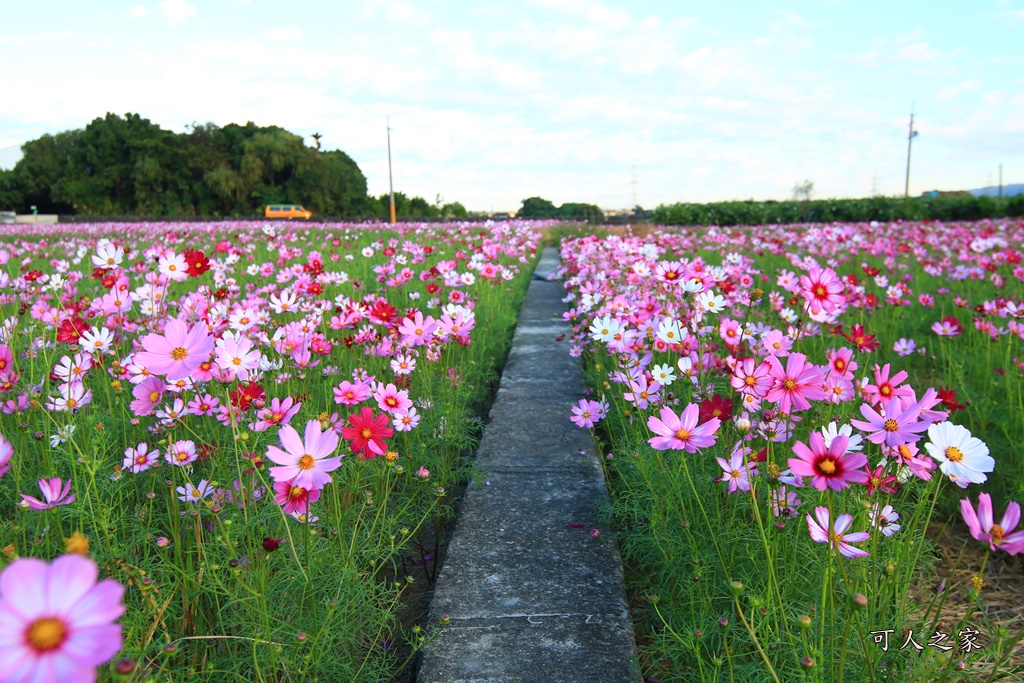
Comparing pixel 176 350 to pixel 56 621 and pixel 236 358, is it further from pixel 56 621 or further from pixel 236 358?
pixel 56 621

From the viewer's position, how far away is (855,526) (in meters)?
1.51

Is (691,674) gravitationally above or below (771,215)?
below

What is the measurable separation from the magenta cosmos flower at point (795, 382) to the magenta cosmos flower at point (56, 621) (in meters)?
1.18

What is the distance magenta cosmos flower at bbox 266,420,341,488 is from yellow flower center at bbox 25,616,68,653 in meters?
0.61

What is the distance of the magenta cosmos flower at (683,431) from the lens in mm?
1297

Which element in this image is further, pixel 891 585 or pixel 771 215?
pixel 771 215

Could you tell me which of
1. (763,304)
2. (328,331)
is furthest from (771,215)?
(328,331)

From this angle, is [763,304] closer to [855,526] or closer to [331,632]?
[855,526]

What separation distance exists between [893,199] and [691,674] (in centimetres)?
2287

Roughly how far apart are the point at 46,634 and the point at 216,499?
1.20 meters

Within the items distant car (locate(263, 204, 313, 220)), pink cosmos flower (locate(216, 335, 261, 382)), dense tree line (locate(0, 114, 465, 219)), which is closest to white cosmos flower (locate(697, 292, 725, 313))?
pink cosmos flower (locate(216, 335, 261, 382))

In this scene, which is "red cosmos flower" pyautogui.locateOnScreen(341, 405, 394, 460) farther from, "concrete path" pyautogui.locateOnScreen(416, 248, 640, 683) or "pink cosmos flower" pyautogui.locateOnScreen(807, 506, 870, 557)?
"pink cosmos flower" pyautogui.locateOnScreen(807, 506, 870, 557)

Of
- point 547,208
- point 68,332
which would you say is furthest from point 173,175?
point 68,332

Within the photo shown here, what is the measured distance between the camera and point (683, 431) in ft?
4.42
